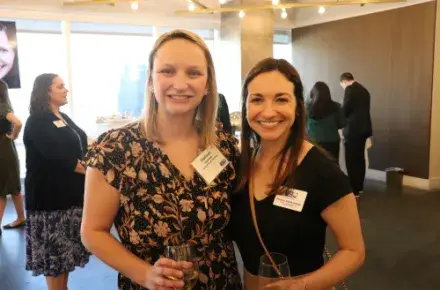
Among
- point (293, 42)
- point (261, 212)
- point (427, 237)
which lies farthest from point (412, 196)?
point (261, 212)

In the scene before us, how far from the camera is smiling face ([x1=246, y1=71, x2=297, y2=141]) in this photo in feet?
4.54

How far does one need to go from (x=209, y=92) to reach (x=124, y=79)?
6337mm

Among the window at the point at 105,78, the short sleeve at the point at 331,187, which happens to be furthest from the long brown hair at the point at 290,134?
the window at the point at 105,78

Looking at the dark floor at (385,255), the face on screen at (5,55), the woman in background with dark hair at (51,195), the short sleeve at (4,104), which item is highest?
the face on screen at (5,55)

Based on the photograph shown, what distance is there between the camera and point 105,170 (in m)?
1.32

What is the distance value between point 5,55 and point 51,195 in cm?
439

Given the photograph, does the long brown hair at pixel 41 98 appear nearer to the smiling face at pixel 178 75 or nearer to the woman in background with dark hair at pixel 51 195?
the woman in background with dark hair at pixel 51 195

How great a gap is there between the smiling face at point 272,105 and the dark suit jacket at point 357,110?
15.5ft

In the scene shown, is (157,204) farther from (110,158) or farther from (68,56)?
(68,56)

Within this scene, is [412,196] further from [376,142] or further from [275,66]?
[275,66]

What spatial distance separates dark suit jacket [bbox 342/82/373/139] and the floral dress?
4.79m

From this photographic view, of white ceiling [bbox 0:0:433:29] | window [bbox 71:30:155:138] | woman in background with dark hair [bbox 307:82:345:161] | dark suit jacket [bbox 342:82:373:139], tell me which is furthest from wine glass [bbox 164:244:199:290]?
white ceiling [bbox 0:0:433:29]

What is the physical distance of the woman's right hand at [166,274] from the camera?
1.14 meters

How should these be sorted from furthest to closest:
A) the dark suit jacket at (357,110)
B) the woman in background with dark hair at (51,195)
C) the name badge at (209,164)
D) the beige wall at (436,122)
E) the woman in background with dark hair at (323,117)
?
the beige wall at (436,122)
the dark suit jacket at (357,110)
the woman in background with dark hair at (323,117)
the woman in background with dark hair at (51,195)
the name badge at (209,164)
